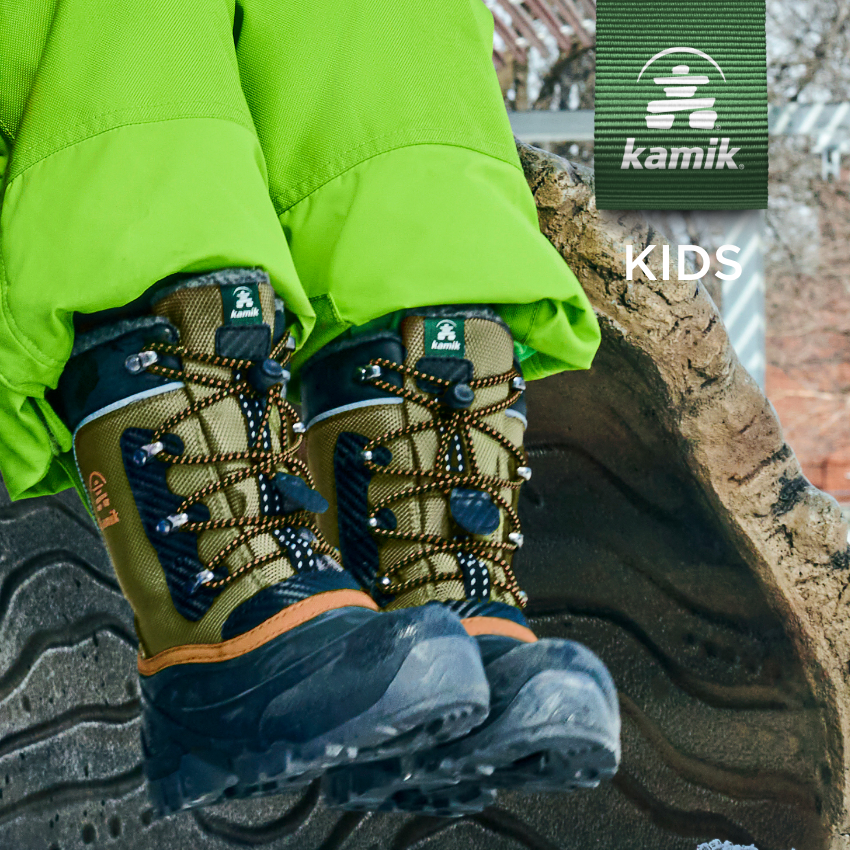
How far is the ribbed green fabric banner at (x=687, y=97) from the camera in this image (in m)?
1.01

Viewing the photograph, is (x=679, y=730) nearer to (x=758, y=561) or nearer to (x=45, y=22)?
(x=758, y=561)

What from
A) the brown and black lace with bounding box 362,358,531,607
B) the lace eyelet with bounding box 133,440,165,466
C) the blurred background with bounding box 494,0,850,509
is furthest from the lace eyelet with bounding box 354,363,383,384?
the blurred background with bounding box 494,0,850,509

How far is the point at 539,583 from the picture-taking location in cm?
91

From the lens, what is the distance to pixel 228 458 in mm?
509

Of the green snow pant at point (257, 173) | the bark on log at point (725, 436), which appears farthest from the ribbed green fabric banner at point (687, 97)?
the green snow pant at point (257, 173)

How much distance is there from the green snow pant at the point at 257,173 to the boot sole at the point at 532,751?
8.6 inches

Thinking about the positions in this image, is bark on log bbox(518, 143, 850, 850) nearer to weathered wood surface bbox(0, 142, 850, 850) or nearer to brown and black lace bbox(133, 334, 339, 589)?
weathered wood surface bbox(0, 142, 850, 850)

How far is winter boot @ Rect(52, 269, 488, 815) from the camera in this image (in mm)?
451

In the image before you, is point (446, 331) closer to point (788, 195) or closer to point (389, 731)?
point (389, 731)

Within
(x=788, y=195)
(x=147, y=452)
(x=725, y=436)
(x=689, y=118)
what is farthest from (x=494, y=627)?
(x=788, y=195)

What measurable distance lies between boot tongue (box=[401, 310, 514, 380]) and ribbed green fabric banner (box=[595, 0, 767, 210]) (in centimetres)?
49

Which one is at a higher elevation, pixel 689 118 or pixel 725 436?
pixel 689 118

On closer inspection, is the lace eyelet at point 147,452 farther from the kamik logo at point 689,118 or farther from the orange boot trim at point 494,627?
the kamik logo at point 689,118

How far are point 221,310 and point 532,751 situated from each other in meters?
0.26
